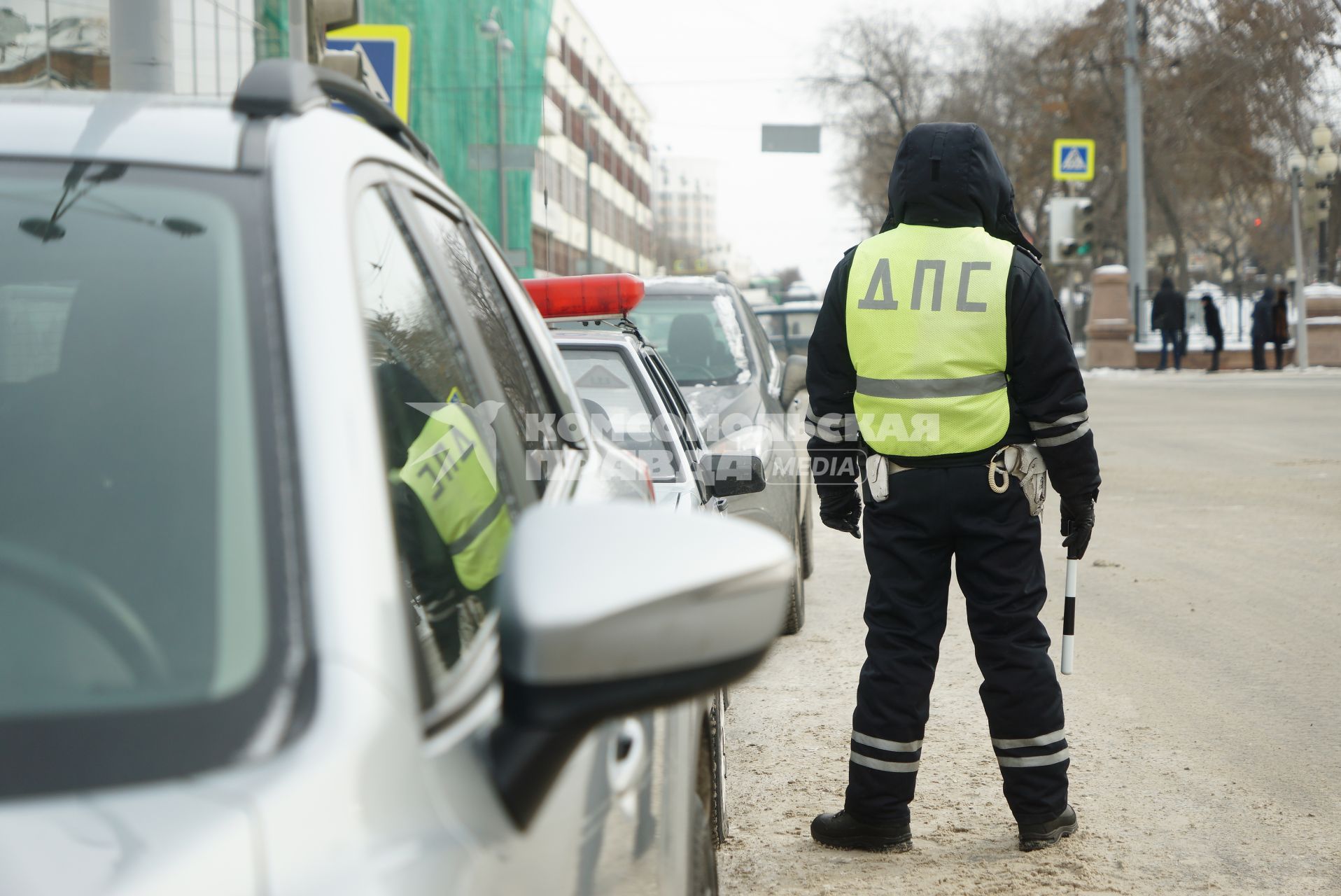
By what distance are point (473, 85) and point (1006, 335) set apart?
95.2ft

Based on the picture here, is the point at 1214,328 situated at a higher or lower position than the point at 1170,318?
lower

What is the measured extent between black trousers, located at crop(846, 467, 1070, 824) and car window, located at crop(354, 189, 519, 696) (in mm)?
1749

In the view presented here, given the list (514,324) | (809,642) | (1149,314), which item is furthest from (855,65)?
(514,324)

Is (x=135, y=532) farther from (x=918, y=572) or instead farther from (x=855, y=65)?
(x=855, y=65)

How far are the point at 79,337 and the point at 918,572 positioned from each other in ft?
9.13

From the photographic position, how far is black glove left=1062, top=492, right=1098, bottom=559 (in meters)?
4.20

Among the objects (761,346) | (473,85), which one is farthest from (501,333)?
(473,85)

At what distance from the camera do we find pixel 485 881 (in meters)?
1.27

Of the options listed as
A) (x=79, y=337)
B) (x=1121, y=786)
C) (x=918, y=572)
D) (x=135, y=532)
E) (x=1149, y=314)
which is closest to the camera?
(x=135, y=532)

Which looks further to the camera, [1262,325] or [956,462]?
[1262,325]

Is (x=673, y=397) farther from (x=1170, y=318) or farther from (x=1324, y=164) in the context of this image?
(x=1170, y=318)

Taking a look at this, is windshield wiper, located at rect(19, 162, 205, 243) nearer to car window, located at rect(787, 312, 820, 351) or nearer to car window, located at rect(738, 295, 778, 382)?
car window, located at rect(738, 295, 778, 382)

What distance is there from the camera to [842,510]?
4.37 m

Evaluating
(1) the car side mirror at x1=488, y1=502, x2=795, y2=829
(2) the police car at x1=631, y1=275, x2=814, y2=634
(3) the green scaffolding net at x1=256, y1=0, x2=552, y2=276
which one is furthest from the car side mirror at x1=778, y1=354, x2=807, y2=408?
(3) the green scaffolding net at x1=256, y1=0, x2=552, y2=276
